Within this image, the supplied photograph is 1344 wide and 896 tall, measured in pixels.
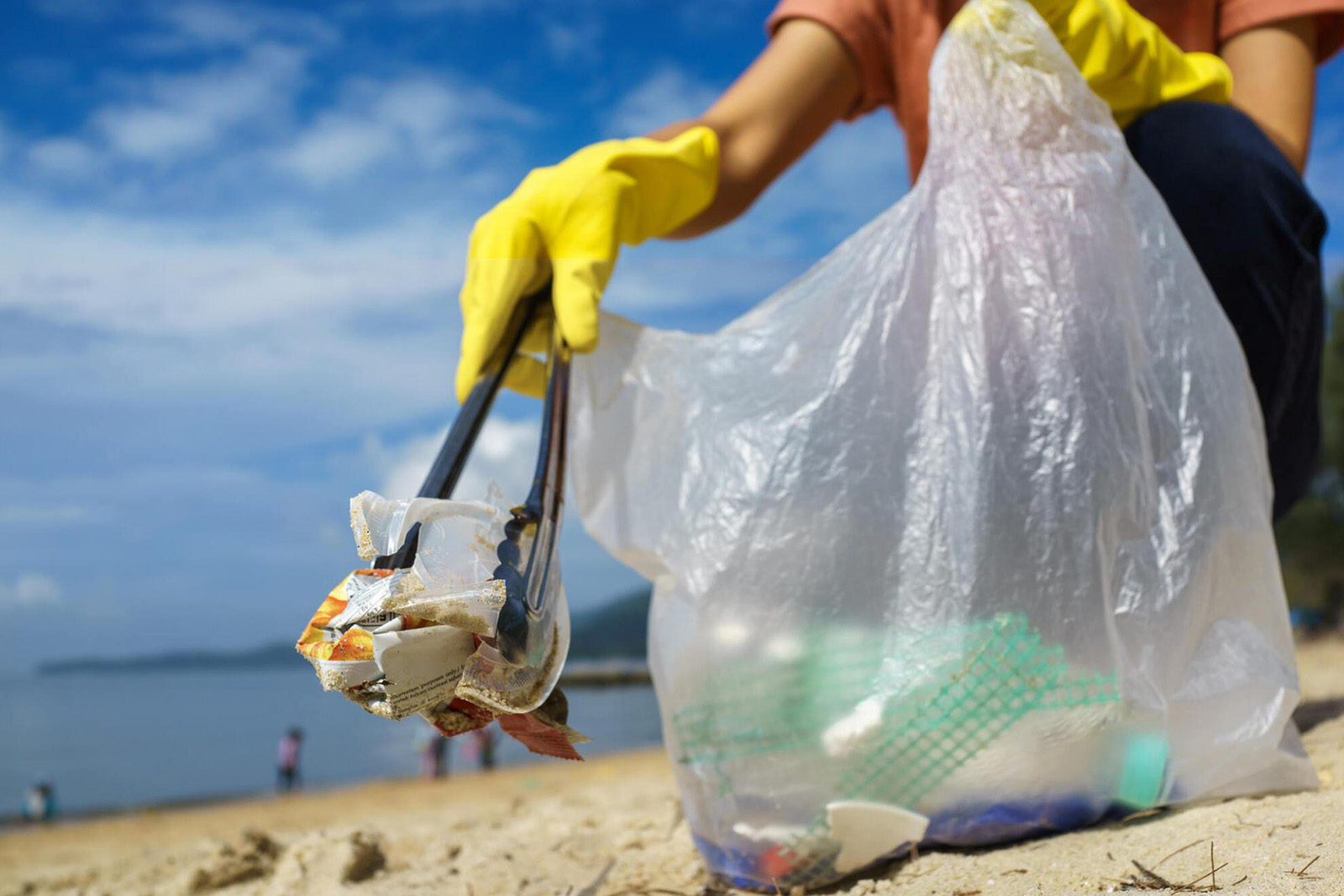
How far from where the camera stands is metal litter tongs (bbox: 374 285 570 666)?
2.76 ft

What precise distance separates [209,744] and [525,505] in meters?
37.3

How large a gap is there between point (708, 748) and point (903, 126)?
111 centimetres

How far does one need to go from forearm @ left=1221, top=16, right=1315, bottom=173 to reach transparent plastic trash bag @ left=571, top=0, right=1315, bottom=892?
1.50ft

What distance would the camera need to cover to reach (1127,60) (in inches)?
52.1

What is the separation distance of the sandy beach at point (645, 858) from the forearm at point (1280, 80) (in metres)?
0.87

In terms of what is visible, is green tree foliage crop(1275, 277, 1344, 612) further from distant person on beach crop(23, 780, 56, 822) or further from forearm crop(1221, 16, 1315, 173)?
distant person on beach crop(23, 780, 56, 822)

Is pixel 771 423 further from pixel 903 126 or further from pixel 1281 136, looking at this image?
→ pixel 1281 136

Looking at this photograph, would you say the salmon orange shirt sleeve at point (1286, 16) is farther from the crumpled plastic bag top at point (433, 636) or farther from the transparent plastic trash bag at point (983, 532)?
the crumpled plastic bag top at point (433, 636)

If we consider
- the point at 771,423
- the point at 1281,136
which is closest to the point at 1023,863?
the point at 771,423

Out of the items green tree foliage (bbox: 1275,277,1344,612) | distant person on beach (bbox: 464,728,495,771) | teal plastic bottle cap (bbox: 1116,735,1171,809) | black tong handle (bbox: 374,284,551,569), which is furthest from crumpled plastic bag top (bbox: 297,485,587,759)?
green tree foliage (bbox: 1275,277,1344,612)

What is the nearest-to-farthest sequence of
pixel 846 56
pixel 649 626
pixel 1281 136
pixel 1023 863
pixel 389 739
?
pixel 1023 863 < pixel 649 626 < pixel 1281 136 < pixel 846 56 < pixel 389 739

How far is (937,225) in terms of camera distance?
44.8 inches

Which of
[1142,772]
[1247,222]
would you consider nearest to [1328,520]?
[1247,222]

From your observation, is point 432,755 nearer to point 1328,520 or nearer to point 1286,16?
point 1286,16
